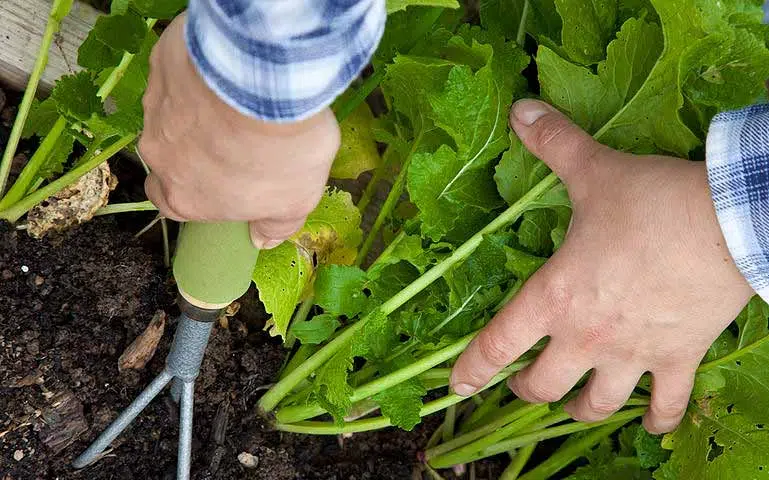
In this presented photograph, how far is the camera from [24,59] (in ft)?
3.59

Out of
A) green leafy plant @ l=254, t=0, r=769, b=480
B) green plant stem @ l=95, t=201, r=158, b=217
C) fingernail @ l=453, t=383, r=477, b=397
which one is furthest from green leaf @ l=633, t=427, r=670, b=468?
green plant stem @ l=95, t=201, r=158, b=217

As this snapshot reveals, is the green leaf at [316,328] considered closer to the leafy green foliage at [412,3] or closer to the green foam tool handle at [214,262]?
the green foam tool handle at [214,262]

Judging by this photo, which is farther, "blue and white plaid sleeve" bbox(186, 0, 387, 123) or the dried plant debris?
the dried plant debris

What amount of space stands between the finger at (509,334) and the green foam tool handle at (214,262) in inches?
11.3

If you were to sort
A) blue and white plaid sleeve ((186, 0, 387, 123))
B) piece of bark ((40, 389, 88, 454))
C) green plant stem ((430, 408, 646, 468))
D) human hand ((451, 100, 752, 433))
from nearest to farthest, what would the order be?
blue and white plaid sleeve ((186, 0, 387, 123)), human hand ((451, 100, 752, 433)), piece of bark ((40, 389, 88, 454)), green plant stem ((430, 408, 646, 468))

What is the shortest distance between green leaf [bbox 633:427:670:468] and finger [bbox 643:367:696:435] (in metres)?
0.07

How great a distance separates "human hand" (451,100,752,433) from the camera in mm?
824

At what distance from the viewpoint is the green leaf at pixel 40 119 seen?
1004 mm

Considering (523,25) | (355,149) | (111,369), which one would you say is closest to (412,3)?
(523,25)

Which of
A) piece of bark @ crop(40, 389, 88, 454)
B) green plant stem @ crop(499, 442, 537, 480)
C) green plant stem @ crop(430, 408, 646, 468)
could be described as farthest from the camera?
green plant stem @ crop(499, 442, 537, 480)

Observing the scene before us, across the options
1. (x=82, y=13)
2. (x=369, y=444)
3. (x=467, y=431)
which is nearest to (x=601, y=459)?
(x=467, y=431)

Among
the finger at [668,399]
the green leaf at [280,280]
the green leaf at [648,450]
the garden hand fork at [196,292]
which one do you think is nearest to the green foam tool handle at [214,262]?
the garden hand fork at [196,292]

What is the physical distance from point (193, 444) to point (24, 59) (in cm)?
55

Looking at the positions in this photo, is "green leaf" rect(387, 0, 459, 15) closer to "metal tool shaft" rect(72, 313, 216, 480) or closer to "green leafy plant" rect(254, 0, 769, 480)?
"green leafy plant" rect(254, 0, 769, 480)
